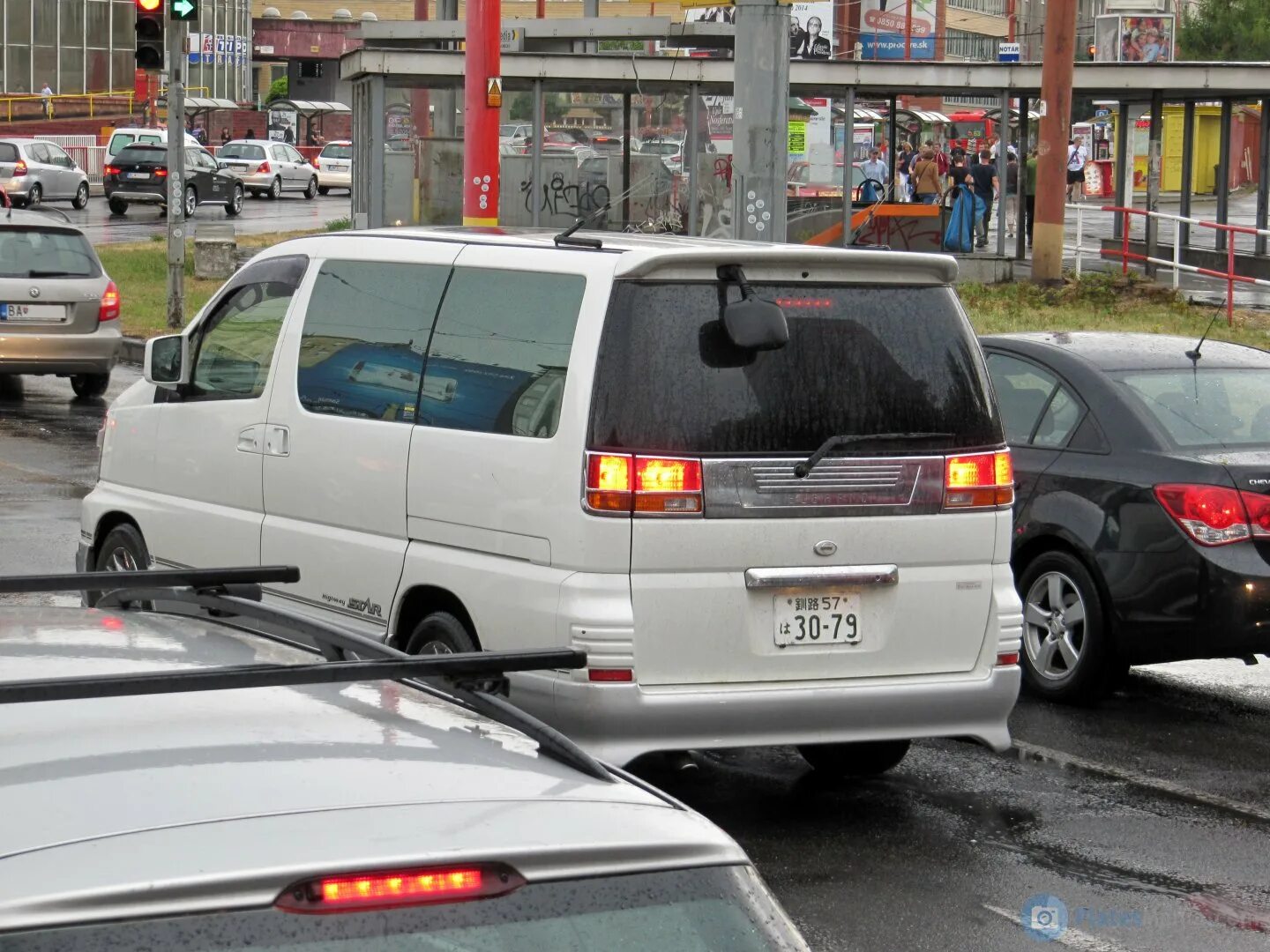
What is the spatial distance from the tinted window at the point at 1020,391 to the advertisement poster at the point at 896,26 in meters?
56.0

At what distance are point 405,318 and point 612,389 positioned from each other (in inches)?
48.4

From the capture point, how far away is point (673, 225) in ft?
83.8

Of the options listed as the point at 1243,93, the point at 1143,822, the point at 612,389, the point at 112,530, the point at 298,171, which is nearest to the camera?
the point at 612,389

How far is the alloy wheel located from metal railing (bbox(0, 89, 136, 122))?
206 feet

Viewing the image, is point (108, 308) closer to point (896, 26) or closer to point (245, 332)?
point (245, 332)

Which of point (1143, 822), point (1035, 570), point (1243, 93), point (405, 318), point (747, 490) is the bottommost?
point (1143, 822)

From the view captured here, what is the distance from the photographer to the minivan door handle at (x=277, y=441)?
23.8 feet

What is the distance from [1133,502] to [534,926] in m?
6.51

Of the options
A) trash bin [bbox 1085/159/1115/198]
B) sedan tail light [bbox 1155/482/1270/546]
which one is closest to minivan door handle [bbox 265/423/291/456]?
sedan tail light [bbox 1155/482/1270/546]

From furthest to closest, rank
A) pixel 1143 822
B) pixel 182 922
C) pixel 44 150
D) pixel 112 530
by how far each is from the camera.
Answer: pixel 44 150 → pixel 112 530 → pixel 1143 822 → pixel 182 922

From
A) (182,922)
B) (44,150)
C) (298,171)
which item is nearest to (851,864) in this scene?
(182,922)

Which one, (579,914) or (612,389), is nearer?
(579,914)

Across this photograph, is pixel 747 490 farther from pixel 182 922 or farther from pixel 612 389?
pixel 182 922

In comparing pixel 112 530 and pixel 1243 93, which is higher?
pixel 1243 93
